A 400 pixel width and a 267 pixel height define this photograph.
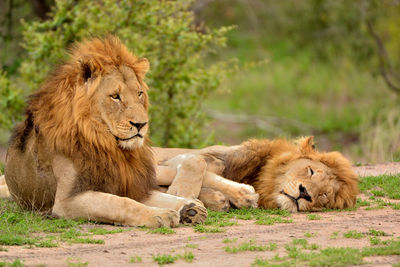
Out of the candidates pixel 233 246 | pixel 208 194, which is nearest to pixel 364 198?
pixel 208 194

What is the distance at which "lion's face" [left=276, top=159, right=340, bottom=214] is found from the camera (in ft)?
19.3

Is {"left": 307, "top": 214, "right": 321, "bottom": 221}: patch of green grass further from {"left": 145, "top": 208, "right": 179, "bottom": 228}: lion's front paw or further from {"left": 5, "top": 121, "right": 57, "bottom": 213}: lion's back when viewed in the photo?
{"left": 5, "top": 121, "right": 57, "bottom": 213}: lion's back

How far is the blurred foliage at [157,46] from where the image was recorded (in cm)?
913

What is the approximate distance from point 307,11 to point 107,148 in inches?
499

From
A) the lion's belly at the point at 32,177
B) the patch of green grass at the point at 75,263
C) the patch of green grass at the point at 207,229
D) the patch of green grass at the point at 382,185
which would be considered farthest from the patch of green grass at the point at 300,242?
the patch of green grass at the point at 382,185

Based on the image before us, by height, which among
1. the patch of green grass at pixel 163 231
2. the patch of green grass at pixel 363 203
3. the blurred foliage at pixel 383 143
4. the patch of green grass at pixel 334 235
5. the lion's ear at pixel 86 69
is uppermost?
the lion's ear at pixel 86 69

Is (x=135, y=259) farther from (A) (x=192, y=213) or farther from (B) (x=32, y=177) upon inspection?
(B) (x=32, y=177)

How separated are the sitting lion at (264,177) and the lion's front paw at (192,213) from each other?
2.03ft

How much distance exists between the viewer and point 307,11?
1703cm

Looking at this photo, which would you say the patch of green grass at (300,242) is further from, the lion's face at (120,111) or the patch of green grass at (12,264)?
the patch of green grass at (12,264)

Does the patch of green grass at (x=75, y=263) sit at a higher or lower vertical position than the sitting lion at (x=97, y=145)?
lower

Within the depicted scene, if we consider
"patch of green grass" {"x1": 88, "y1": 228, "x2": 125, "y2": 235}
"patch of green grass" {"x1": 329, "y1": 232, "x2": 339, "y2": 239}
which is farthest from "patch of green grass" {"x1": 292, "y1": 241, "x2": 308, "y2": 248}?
"patch of green grass" {"x1": 88, "y1": 228, "x2": 125, "y2": 235}

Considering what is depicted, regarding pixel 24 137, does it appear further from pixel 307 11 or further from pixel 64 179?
pixel 307 11

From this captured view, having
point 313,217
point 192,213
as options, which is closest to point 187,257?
point 192,213
